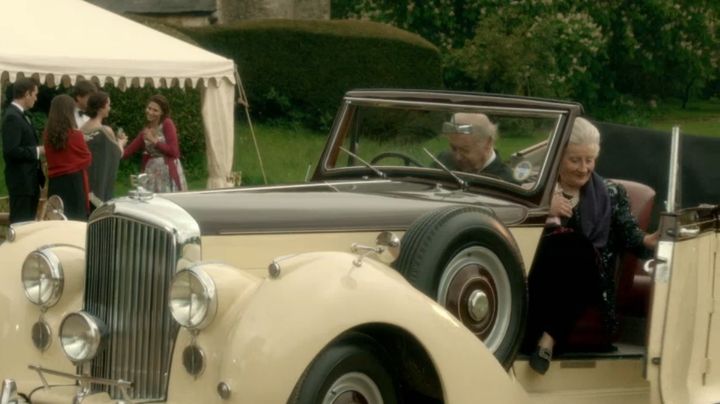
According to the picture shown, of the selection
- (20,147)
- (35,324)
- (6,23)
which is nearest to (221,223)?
(35,324)

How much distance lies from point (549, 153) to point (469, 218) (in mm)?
901

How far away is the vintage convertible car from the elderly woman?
0.11m

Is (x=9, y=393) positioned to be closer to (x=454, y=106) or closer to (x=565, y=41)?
(x=454, y=106)

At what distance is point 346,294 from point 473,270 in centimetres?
87

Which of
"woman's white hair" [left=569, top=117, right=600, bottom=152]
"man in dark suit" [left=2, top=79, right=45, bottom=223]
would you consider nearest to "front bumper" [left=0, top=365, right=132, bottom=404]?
"woman's white hair" [left=569, top=117, right=600, bottom=152]

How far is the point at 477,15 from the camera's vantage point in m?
27.3

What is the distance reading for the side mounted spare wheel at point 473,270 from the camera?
19.6 ft

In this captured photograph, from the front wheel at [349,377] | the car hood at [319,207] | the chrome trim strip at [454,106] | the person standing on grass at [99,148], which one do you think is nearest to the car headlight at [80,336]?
the car hood at [319,207]

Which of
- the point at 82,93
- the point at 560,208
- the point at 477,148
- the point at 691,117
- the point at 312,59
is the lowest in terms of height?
the point at 691,117

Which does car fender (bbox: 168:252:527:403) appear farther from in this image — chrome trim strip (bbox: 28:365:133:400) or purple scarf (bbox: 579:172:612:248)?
purple scarf (bbox: 579:172:612:248)

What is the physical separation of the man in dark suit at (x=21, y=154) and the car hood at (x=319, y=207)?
591 centimetres

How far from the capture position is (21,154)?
1230 centimetres

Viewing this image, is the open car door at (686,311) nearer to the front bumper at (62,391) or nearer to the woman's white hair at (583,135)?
the woman's white hair at (583,135)

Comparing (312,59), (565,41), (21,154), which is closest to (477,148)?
(21,154)
